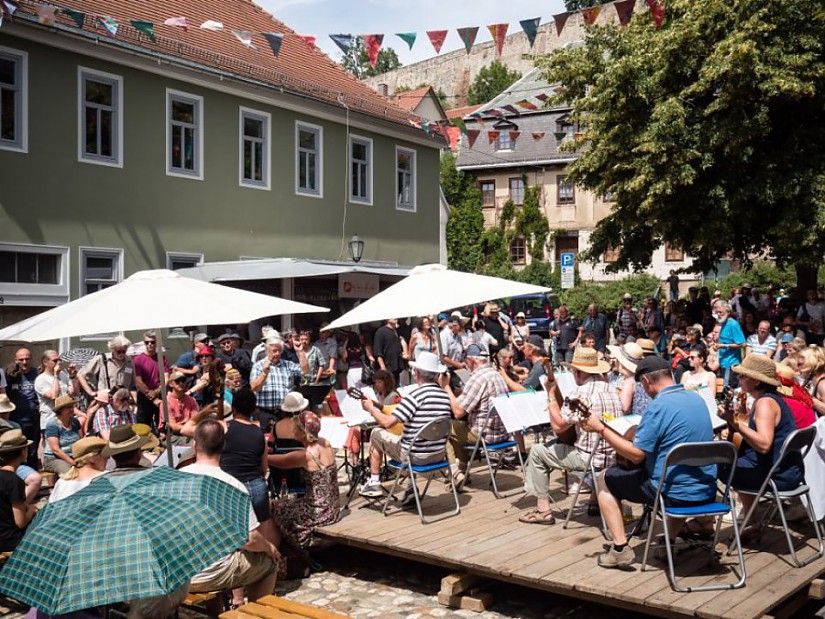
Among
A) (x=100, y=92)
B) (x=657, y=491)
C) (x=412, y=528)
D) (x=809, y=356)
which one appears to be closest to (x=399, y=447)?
(x=412, y=528)

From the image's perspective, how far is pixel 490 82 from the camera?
75.8 meters

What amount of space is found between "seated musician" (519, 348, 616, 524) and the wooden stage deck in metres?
0.29

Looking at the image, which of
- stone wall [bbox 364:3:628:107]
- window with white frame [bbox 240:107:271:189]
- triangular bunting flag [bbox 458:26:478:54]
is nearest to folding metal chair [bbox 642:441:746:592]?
triangular bunting flag [bbox 458:26:478:54]

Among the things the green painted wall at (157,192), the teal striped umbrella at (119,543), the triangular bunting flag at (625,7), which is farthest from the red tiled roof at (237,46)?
the teal striped umbrella at (119,543)

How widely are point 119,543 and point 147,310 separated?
368 centimetres

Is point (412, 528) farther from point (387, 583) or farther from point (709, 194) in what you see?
point (709, 194)

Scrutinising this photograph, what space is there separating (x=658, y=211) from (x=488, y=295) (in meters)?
12.1

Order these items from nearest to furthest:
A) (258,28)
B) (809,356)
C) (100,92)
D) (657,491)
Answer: (657,491), (809,356), (100,92), (258,28)

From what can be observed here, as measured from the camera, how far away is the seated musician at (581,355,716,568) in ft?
19.8

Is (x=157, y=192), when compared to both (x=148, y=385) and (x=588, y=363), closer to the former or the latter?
(x=148, y=385)

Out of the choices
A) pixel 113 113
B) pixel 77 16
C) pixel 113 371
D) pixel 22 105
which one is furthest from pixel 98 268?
pixel 113 371

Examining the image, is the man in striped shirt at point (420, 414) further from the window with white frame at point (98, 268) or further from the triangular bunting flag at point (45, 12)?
the window with white frame at point (98, 268)

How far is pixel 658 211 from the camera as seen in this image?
66.2 feet

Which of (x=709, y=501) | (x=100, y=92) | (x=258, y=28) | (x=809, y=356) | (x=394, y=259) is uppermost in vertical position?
(x=258, y=28)
